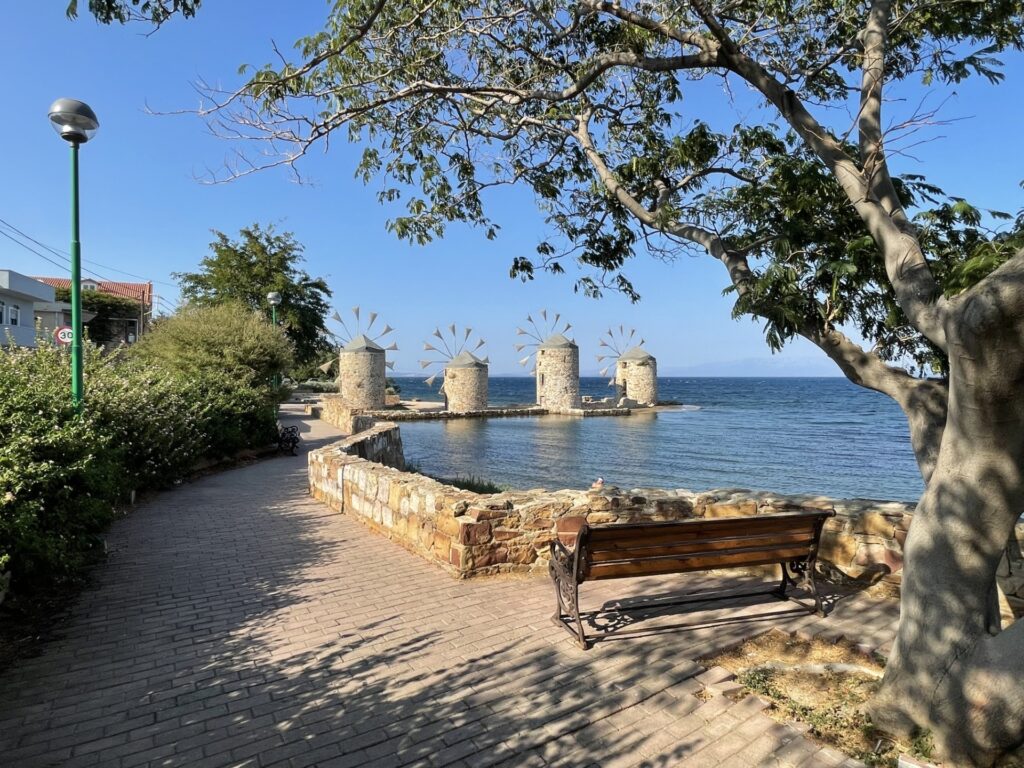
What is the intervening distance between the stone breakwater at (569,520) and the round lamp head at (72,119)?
5.59 m

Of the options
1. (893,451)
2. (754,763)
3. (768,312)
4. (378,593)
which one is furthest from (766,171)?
(893,451)

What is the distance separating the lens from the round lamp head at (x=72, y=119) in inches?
254

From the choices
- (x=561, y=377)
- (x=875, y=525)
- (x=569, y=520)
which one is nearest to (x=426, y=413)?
(x=561, y=377)

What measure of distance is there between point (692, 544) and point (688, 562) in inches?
5.2

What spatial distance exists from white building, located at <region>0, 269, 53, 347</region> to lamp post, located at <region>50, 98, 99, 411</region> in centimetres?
2452

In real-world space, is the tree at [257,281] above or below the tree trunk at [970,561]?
above

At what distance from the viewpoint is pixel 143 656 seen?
3.85 meters

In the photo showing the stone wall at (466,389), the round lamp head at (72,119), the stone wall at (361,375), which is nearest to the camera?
the round lamp head at (72,119)

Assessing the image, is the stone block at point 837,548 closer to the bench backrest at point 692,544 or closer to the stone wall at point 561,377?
the bench backrest at point 692,544

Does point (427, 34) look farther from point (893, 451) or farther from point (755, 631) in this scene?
point (893, 451)

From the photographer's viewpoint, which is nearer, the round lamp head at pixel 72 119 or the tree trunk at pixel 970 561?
the tree trunk at pixel 970 561

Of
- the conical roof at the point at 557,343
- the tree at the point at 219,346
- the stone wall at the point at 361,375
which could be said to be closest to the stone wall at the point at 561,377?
the conical roof at the point at 557,343

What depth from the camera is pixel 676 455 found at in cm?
2442

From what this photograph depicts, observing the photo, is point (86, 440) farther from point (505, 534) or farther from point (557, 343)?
point (557, 343)
